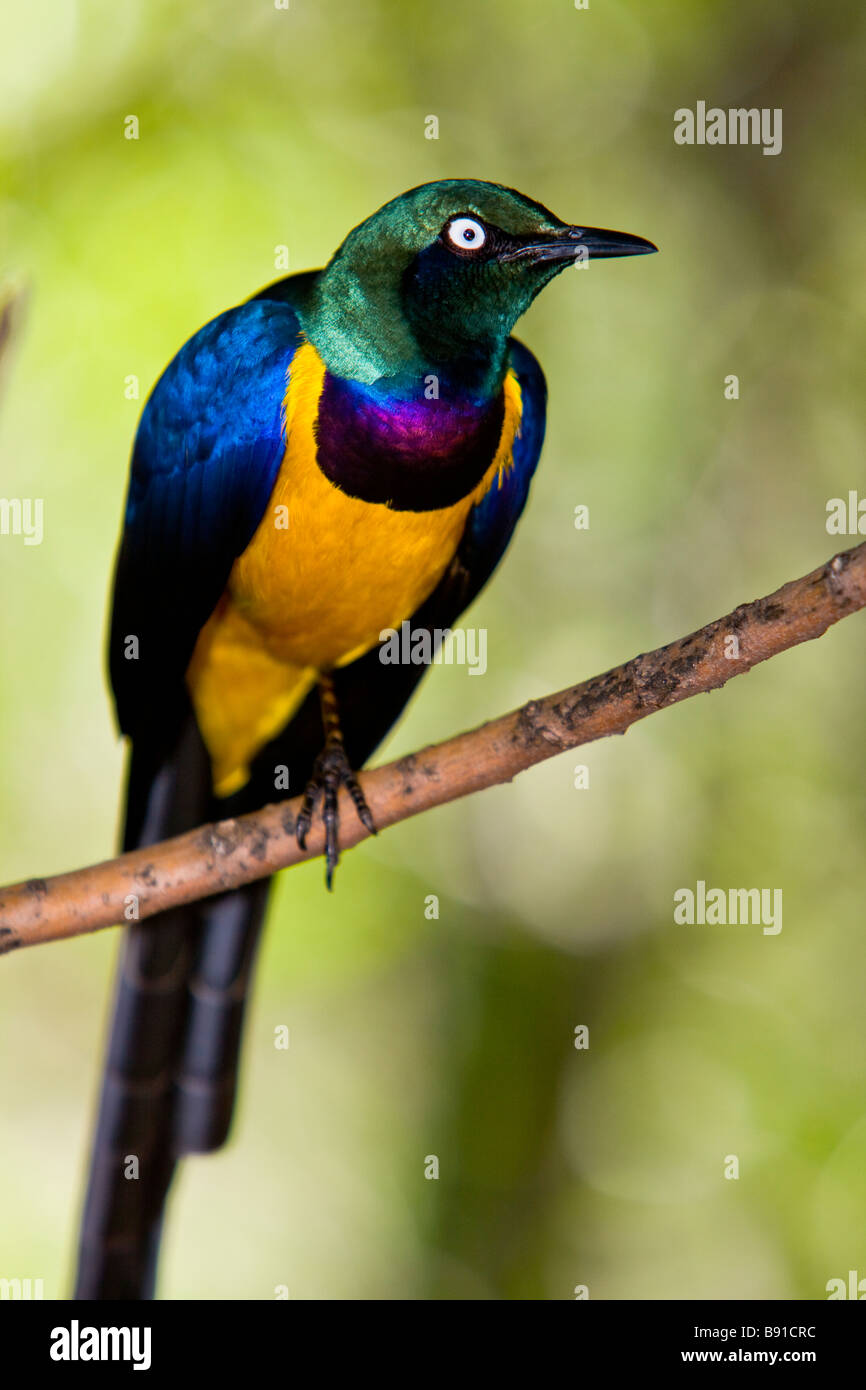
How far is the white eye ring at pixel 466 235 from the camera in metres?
2.75

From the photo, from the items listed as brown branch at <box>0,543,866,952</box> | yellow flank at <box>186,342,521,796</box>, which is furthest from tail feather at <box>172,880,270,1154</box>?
brown branch at <box>0,543,866,952</box>

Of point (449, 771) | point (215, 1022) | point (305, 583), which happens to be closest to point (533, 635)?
point (305, 583)

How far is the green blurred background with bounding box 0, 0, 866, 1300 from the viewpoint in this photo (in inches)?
193

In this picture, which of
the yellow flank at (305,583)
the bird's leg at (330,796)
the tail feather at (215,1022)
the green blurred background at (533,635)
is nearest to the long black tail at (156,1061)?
the tail feather at (215,1022)

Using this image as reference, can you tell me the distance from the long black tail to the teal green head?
142 centimetres

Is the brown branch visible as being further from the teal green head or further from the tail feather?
the teal green head

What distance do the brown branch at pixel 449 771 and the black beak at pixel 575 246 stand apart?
1.02m

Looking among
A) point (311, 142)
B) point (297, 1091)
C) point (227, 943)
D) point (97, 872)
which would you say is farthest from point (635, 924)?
point (311, 142)

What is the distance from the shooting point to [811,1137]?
464cm

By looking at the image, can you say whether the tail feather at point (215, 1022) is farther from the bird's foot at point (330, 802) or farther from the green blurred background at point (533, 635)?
the green blurred background at point (533, 635)

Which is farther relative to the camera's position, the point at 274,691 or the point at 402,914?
the point at 402,914

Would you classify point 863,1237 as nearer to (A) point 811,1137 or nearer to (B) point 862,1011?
(A) point 811,1137

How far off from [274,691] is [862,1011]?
9.62ft

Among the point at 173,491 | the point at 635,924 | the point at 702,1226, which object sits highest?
the point at 173,491
